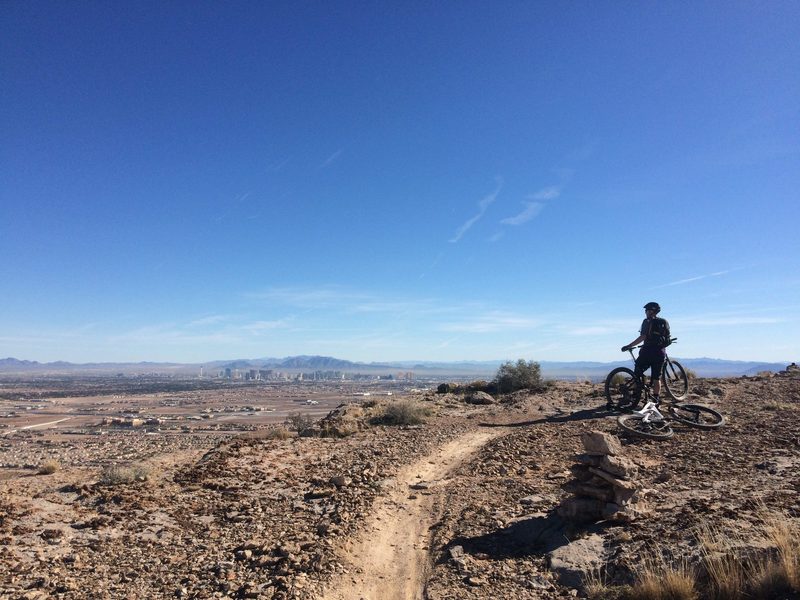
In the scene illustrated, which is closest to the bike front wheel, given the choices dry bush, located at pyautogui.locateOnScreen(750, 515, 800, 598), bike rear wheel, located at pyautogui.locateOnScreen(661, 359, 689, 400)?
bike rear wheel, located at pyautogui.locateOnScreen(661, 359, 689, 400)

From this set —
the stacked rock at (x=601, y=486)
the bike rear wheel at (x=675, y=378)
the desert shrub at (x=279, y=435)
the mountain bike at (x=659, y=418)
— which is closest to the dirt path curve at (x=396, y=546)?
the stacked rock at (x=601, y=486)

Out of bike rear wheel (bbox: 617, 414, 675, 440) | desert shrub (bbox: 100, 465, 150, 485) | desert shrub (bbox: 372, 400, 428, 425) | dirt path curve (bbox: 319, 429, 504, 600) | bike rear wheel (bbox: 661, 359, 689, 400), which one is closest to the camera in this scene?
dirt path curve (bbox: 319, 429, 504, 600)

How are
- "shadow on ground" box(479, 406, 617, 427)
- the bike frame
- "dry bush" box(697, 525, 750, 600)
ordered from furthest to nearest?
1. "shadow on ground" box(479, 406, 617, 427)
2. the bike frame
3. "dry bush" box(697, 525, 750, 600)

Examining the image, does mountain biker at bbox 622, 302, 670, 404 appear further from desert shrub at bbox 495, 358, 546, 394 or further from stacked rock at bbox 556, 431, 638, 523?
desert shrub at bbox 495, 358, 546, 394

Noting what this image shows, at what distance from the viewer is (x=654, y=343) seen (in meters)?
13.6

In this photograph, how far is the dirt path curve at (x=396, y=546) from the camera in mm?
5922

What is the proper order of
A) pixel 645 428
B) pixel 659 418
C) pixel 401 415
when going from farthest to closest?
1. pixel 401 415
2. pixel 659 418
3. pixel 645 428

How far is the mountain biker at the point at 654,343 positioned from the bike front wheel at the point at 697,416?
706 millimetres

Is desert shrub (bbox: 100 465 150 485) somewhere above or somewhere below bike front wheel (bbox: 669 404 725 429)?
below

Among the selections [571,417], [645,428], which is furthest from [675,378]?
[645,428]

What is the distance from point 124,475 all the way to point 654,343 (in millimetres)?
14182

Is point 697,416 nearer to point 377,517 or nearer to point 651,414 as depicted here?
point 651,414

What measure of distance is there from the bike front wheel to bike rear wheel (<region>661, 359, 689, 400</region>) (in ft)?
2.12

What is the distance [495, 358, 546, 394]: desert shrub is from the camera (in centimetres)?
2594
